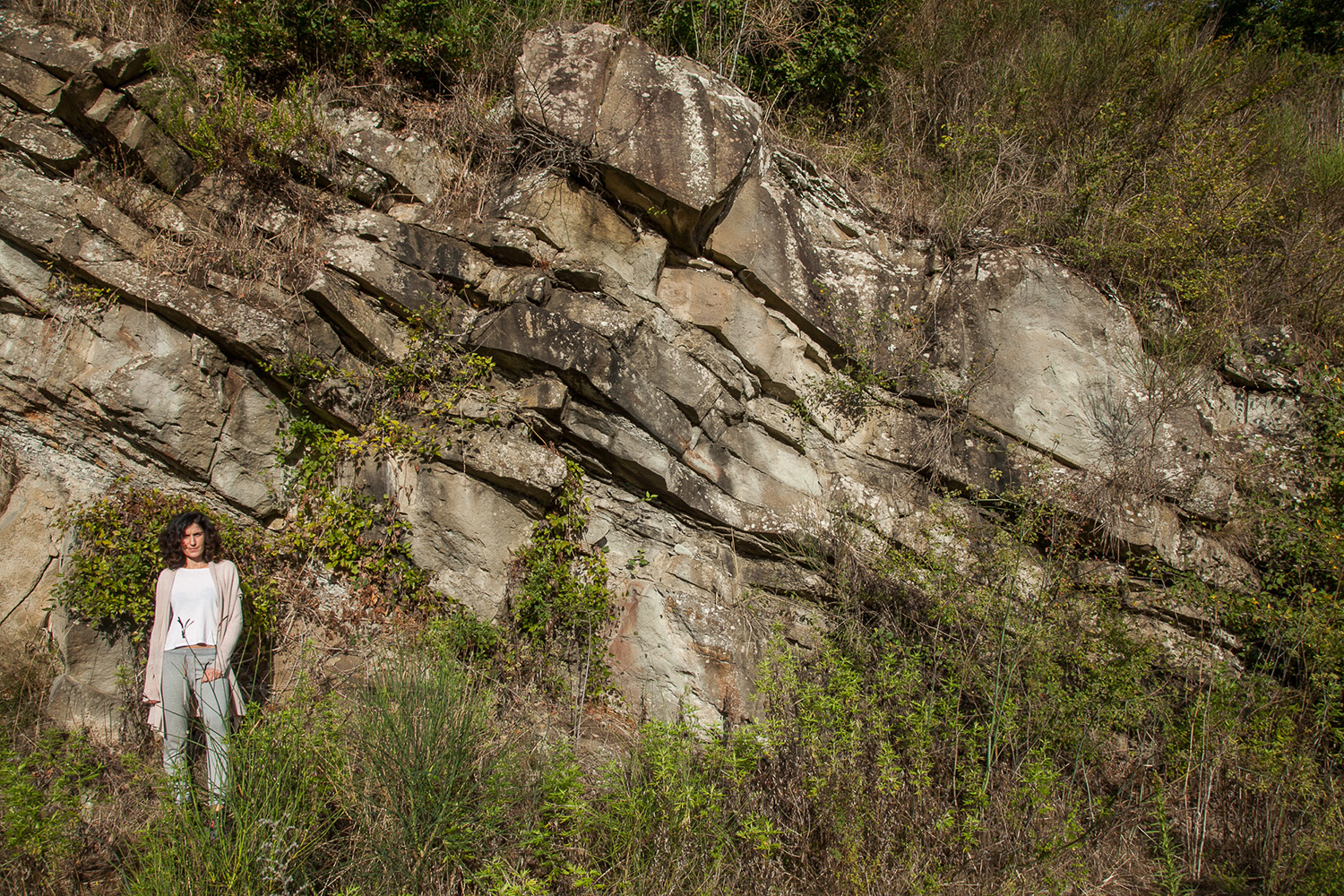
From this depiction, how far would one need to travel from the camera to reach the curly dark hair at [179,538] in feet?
11.9

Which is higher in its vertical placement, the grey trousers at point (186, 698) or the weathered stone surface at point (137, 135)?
the weathered stone surface at point (137, 135)

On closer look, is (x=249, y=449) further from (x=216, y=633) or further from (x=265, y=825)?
(x=265, y=825)

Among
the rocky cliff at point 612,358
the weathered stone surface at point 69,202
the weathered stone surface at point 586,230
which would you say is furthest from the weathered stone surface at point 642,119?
the weathered stone surface at point 69,202

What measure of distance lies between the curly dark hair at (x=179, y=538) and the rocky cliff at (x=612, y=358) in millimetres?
667

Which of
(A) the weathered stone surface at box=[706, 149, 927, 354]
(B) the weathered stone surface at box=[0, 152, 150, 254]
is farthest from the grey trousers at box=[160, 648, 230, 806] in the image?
(A) the weathered stone surface at box=[706, 149, 927, 354]

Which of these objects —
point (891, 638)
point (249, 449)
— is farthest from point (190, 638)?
point (891, 638)

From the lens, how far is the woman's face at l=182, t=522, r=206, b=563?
3.65 metres

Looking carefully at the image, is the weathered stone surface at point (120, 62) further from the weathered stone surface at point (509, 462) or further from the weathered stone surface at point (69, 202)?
the weathered stone surface at point (509, 462)

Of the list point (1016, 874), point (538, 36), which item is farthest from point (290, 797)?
point (538, 36)

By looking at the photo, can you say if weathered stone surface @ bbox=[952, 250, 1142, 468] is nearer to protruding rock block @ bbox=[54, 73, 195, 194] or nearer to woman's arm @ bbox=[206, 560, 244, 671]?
woman's arm @ bbox=[206, 560, 244, 671]

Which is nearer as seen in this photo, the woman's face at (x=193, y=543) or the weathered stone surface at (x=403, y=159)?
the woman's face at (x=193, y=543)

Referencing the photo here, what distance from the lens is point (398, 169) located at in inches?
208

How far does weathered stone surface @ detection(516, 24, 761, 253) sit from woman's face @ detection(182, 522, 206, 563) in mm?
3832

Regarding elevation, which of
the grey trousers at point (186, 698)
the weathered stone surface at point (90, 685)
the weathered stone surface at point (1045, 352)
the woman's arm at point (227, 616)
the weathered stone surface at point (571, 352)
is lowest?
the weathered stone surface at point (90, 685)
